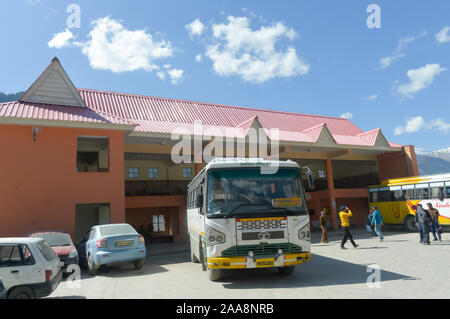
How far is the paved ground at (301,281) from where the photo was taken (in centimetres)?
652

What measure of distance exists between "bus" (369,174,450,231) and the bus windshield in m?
14.8

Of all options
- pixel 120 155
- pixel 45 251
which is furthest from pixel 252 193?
pixel 120 155

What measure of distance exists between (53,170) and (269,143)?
13.2 meters

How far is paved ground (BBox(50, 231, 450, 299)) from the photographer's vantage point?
6520mm

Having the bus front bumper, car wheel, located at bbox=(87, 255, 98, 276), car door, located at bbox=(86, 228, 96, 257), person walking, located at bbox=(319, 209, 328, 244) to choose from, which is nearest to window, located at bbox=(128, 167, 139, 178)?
car door, located at bbox=(86, 228, 96, 257)

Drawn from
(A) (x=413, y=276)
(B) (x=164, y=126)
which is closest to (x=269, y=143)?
(B) (x=164, y=126)

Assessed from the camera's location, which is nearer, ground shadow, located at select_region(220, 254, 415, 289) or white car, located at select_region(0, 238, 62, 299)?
white car, located at select_region(0, 238, 62, 299)

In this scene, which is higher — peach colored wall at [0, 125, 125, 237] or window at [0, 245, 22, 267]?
peach colored wall at [0, 125, 125, 237]

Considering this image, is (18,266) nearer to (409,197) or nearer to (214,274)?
(214,274)

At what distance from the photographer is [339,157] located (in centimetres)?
2662

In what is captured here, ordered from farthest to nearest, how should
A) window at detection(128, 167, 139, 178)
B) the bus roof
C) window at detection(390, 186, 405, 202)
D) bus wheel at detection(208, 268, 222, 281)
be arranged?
Result: window at detection(128, 167, 139, 178) < window at detection(390, 186, 405, 202) < the bus roof < bus wheel at detection(208, 268, 222, 281)

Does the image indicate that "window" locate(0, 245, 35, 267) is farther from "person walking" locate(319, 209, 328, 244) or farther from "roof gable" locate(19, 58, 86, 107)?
"person walking" locate(319, 209, 328, 244)

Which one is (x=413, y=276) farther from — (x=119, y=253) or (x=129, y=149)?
(x=129, y=149)

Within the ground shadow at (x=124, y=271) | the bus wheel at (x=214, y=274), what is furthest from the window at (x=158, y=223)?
Answer: the bus wheel at (x=214, y=274)
